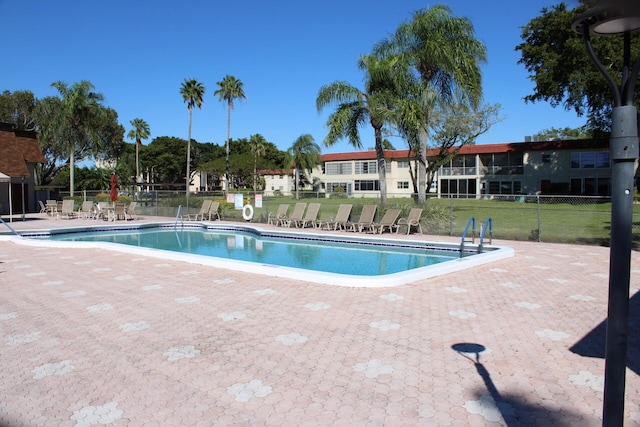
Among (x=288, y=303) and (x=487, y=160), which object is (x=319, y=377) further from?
(x=487, y=160)

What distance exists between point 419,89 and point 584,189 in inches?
1174

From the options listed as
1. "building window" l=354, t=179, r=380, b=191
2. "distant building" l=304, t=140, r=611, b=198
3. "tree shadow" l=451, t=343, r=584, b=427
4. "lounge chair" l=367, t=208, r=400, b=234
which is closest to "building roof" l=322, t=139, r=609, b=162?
"distant building" l=304, t=140, r=611, b=198

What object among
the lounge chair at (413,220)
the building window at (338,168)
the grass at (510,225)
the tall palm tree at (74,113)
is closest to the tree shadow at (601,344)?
the grass at (510,225)

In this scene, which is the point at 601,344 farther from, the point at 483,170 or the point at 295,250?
the point at 483,170

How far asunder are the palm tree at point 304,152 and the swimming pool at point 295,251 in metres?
37.9

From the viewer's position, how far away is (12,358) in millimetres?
5051

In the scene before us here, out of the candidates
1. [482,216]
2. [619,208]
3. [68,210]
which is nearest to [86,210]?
[68,210]

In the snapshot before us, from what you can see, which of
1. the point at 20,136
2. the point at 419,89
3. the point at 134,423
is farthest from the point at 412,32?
the point at 20,136

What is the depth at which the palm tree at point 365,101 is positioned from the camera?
20406mm

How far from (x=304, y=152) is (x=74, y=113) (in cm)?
2656

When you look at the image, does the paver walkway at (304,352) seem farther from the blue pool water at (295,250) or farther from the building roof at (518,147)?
the building roof at (518,147)

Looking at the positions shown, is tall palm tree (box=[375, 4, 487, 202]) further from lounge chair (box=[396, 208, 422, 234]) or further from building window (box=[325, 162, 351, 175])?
building window (box=[325, 162, 351, 175])

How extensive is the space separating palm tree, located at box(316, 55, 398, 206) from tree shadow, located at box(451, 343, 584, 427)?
54.0 ft

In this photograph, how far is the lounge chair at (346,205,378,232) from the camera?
1805 centimetres
